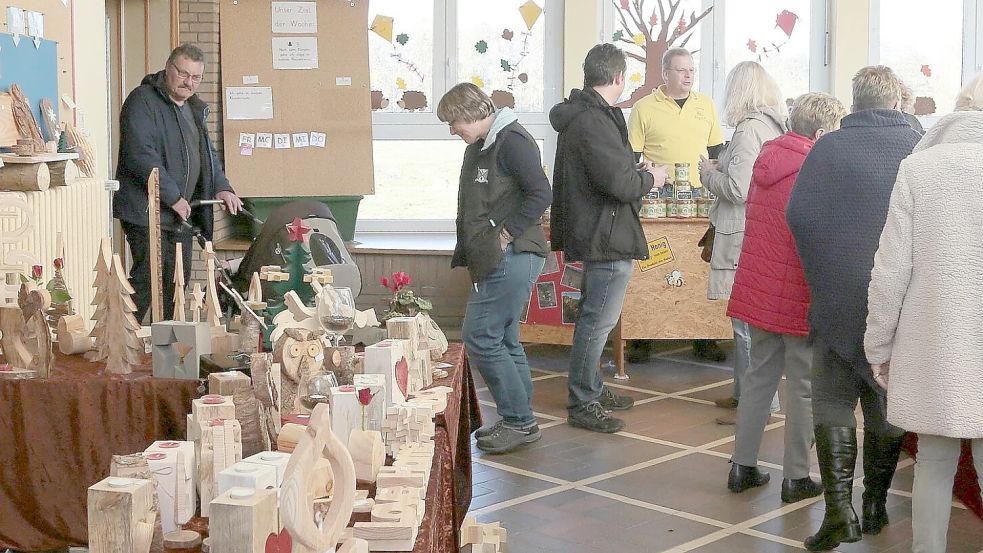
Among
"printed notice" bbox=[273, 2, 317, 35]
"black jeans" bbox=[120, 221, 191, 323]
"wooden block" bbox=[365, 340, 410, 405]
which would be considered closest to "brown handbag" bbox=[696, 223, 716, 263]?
"black jeans" bbox=[120, 221, 191, 323]

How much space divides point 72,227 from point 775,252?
115 inches

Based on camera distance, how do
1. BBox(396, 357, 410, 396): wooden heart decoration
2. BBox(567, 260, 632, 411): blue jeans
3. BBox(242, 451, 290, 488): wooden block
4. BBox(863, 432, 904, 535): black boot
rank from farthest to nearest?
BBox(567, 260, 632, 411): blue jeans → BBox(863, 432, 904, 535): black boot → BBox(396, 357, 410, 396): wooden heart decoration → BBox(242, 451, 290, 488): wooden block

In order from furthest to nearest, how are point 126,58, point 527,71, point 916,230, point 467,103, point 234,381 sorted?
1. point 527,71
2. point 126,58
3. point 467,103
4. point 916,230
5. point 234,381

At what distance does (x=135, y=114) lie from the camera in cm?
568

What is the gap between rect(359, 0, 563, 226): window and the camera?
8711 millimetres

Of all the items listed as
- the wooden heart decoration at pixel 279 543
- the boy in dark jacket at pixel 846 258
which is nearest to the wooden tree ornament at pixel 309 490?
the wooden heart decoration at pixel 279 543

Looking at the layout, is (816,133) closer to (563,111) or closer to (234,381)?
(563,111)

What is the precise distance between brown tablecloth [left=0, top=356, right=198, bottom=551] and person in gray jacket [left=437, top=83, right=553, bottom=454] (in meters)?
1.82

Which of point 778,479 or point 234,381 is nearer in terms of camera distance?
point 234,381

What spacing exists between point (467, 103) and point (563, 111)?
73 cm

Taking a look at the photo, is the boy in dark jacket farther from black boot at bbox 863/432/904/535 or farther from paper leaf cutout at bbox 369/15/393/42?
paper leaf cutout at bbox 369/15/393/42

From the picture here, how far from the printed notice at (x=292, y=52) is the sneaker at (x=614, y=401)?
3.64 meters

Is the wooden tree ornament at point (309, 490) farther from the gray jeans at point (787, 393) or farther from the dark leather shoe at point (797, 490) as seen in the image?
the dark leather shoe at point (797, 490)

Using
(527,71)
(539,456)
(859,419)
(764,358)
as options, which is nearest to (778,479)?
(764,358)
